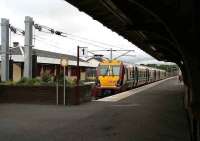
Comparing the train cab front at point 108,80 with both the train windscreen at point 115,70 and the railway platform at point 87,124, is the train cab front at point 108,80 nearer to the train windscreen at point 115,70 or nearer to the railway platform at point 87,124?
the train windscreen at point 115,70

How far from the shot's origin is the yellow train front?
37906 millimetres

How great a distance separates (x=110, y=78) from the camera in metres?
38.4

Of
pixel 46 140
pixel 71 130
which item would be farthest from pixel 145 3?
pixel 71 130

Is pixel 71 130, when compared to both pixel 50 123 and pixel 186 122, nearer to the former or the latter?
pixel 50 123

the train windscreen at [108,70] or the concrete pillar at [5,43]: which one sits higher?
the concrete pillar at [5,43]

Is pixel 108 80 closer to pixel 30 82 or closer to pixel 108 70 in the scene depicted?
pixel 108 70

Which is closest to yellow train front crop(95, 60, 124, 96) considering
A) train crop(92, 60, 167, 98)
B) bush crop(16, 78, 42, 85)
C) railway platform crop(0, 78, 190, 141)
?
train crop(92, 60, 167, 98)

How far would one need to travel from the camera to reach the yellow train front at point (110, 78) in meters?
37.9

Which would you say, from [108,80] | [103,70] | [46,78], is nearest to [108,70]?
[103,70]

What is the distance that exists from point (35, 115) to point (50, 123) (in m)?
2.52

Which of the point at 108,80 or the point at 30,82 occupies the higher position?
the point at 30,82

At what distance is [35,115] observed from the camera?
60.2 ft

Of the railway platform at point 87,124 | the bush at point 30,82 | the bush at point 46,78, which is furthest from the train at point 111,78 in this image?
the railway platform at point 87,124

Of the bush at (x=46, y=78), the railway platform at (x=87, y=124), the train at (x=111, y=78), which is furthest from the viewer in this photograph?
the train at (x=111, y=78)
